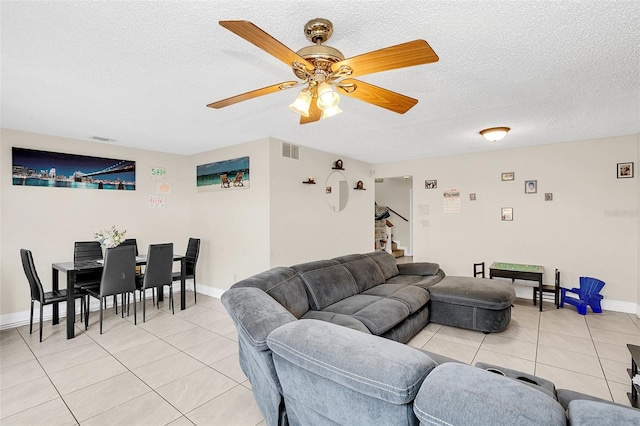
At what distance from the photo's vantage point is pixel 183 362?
2900 mm

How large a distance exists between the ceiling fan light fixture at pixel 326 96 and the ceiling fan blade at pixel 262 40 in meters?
0.13

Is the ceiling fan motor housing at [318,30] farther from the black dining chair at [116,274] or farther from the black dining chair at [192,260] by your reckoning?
the black dining chair at [192,260]

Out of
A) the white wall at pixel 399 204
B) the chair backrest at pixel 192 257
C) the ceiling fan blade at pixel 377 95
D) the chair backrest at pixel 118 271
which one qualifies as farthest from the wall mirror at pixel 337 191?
the white wall at pixel 399 204

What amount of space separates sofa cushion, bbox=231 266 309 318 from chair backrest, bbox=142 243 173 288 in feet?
6.53

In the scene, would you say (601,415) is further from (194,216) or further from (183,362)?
(194,216)

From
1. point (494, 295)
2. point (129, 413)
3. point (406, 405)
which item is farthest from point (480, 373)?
point (494, 295)

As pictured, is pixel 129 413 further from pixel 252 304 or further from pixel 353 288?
pixel 353 288

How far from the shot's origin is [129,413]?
217 centimetres

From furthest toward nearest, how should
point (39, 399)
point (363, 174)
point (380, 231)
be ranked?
1. point (380, 231)
2. point (363, 174)
3. point (39, 399)

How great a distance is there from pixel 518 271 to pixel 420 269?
1402 mm

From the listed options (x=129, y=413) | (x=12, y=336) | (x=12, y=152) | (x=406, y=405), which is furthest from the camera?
(x=12, y=152)

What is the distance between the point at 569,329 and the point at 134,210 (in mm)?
6223

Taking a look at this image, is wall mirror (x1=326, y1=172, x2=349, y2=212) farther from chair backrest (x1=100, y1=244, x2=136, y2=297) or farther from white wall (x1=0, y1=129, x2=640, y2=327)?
chair backrest (x1=100, y1=244, x2=136, y2=297)

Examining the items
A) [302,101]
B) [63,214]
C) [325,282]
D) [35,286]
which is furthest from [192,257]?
[302,101]
